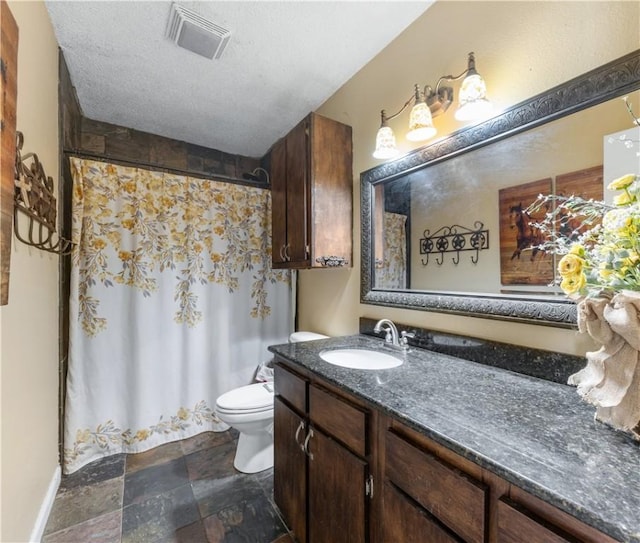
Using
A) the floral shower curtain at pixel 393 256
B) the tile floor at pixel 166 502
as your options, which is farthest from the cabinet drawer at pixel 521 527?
the tile floor at pixel 166 502

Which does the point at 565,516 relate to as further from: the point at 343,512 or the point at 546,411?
the point at 343,512

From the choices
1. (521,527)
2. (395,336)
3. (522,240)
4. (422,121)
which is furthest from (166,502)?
(422,121)

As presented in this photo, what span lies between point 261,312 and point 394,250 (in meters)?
1.36

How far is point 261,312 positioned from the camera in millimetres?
2572

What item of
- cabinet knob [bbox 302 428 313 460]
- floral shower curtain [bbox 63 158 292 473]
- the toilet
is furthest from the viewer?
floral shower curtain [bbox 63 158 292 473]

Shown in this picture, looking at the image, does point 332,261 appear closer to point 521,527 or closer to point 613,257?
point 613,257

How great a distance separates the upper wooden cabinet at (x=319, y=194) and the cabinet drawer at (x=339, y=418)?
2.77 feet

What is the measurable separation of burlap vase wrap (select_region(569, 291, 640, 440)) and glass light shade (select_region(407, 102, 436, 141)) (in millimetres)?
980

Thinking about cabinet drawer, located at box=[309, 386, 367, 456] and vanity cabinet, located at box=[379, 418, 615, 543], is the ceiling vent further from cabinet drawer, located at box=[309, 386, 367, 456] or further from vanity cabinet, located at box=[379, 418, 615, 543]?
vanity cabinet, located at box=[379, 418, 615, 543]

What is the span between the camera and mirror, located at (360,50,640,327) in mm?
943

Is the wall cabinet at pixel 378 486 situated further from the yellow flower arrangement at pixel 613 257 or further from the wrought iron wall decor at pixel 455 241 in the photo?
the wrought iron wall decor at pixel 455 241

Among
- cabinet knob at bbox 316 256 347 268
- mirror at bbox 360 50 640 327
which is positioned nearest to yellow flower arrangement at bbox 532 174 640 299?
mirror at bbox 360 50 640 327

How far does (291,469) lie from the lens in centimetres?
131

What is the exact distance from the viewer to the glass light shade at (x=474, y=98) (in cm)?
114
